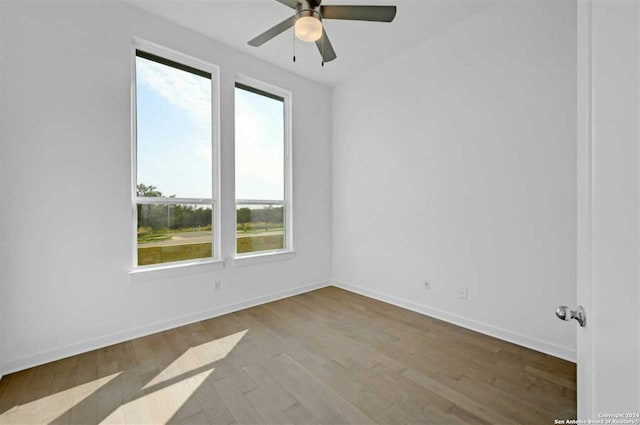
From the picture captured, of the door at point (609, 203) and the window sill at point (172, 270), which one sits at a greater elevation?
the door at point (609, 203)

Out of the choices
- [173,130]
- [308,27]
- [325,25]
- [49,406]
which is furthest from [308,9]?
[49,406]

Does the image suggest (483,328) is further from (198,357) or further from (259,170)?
(259,170)

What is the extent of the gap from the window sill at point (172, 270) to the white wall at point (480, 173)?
1942mm

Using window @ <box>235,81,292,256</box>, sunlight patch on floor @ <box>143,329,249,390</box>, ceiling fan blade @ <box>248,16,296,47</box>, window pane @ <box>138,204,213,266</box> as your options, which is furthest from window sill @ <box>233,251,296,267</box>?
ceiling fan blade @ <box>248,16,296,47</box>

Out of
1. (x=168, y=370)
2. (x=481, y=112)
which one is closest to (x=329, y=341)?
(x=168, y=370)

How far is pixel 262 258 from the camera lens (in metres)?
3.45

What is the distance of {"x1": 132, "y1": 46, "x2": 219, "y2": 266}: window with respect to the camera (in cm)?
269

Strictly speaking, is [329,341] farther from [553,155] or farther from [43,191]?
[43,191]

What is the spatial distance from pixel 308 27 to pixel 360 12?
0.44m

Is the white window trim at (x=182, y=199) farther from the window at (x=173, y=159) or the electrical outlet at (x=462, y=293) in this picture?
the electrical outlet at (x=462, y=293)

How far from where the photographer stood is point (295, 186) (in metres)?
3.86

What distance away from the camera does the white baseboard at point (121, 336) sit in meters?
2.06

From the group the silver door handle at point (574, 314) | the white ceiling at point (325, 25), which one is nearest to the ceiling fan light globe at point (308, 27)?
the white ceiling at point (325, 25)

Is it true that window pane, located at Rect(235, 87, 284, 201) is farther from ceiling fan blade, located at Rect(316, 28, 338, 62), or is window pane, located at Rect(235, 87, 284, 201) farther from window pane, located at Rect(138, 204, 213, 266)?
ceiling fan blade, located at Rect(316, 28, 338, 62)
